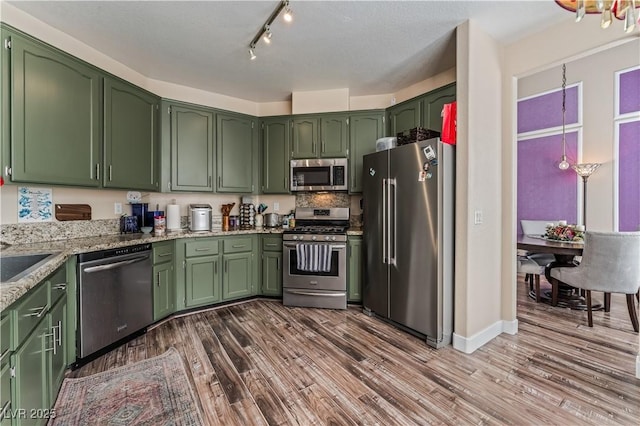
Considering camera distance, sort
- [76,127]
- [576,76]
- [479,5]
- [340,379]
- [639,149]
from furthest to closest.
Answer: [576,76] → [639,149] → [76,127] → [479,5] → [340,379]

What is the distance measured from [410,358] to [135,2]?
11.4 feet

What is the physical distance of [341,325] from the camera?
2.89 metres

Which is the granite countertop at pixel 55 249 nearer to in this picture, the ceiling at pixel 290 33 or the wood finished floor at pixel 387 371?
the wood finished floor at pixel 387 371

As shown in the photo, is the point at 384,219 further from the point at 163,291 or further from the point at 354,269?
the point at 163,291

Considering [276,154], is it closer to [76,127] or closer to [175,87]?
[175,87]

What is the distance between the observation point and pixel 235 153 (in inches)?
145

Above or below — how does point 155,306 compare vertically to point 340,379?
above

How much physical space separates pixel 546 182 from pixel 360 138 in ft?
12.6

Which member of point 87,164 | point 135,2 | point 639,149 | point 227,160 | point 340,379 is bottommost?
point 340,379

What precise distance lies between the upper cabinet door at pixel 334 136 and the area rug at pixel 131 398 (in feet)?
9.20

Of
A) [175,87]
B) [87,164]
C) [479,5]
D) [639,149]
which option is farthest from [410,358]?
[639,149]

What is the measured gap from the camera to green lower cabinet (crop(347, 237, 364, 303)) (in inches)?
132

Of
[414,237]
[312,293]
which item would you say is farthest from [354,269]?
[414,237]

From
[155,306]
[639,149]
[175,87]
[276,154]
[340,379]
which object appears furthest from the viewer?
[639,149]
